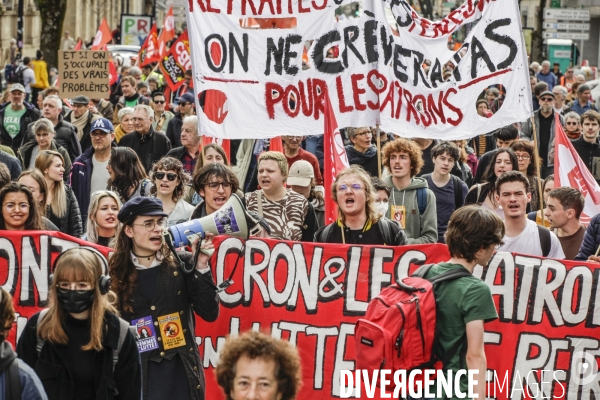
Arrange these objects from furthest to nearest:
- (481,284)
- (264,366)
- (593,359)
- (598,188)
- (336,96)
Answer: (598,188), (336,96), (593,359), (481,284), (264,366)

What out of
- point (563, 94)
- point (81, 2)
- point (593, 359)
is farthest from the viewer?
point (81, 2)

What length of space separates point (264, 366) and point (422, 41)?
220 inches

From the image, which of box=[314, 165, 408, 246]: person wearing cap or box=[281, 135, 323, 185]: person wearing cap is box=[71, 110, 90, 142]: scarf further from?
box=[314, 165, 408, 246]: person wearing cap

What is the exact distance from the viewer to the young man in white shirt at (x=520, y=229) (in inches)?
275

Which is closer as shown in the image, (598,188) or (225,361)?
(225,361)

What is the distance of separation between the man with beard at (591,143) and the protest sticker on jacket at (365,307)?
6.12 meters

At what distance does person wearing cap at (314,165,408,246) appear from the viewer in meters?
6.84

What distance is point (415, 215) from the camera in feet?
27.1

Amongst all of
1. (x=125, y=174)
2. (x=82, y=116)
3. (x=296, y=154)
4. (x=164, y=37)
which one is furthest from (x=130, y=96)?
(x=125, y=174)

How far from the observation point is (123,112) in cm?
1273

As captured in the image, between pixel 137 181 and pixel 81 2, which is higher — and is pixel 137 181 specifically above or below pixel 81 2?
below

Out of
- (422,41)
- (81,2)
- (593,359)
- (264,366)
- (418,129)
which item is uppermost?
(81,2)

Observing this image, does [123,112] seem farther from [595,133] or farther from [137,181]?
[595,133]

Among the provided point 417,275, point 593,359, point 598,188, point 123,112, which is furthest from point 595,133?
point 417,275
